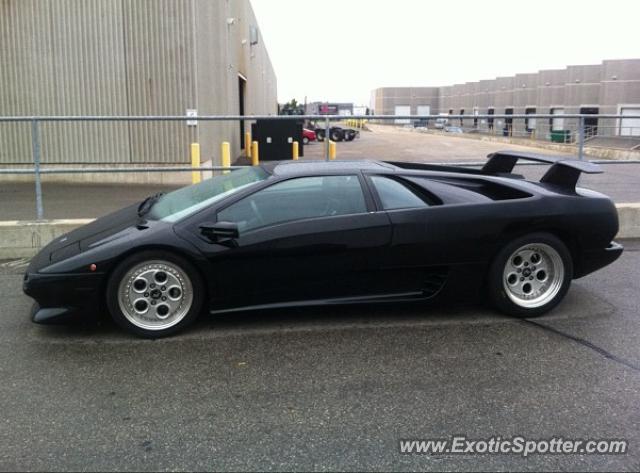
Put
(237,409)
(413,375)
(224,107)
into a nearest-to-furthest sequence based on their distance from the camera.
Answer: (237,409)
(413,375)
(224,107)

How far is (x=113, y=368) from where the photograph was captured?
4.05m

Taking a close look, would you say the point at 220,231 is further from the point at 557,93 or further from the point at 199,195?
the point at 557,93

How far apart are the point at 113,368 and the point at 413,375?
6.51ft

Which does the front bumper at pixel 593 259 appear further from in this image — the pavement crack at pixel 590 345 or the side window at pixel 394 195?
the side window at pixel 394 195

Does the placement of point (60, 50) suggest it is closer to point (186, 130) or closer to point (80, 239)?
point (186, 130)

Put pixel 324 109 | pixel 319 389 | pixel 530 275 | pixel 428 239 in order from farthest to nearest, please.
A: pixel 324 109 → pixel 530 275 → pixel 428 239 → pixel 319 389

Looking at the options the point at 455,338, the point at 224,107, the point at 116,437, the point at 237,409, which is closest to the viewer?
the point at 116,437

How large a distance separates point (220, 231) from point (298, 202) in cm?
69

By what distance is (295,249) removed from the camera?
15.1ft

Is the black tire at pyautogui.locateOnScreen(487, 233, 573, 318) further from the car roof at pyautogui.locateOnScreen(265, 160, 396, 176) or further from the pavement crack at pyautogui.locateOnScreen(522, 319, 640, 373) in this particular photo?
the car roof at pyautogui.locateOnScreen(265, 160, 396, 176)

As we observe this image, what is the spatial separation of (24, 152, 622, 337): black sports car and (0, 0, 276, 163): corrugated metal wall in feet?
30.7

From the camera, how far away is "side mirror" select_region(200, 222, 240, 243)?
4.46 metres

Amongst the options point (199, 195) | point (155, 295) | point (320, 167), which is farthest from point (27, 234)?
point (320, 167)

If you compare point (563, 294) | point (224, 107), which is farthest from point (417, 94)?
point (563, 294)
